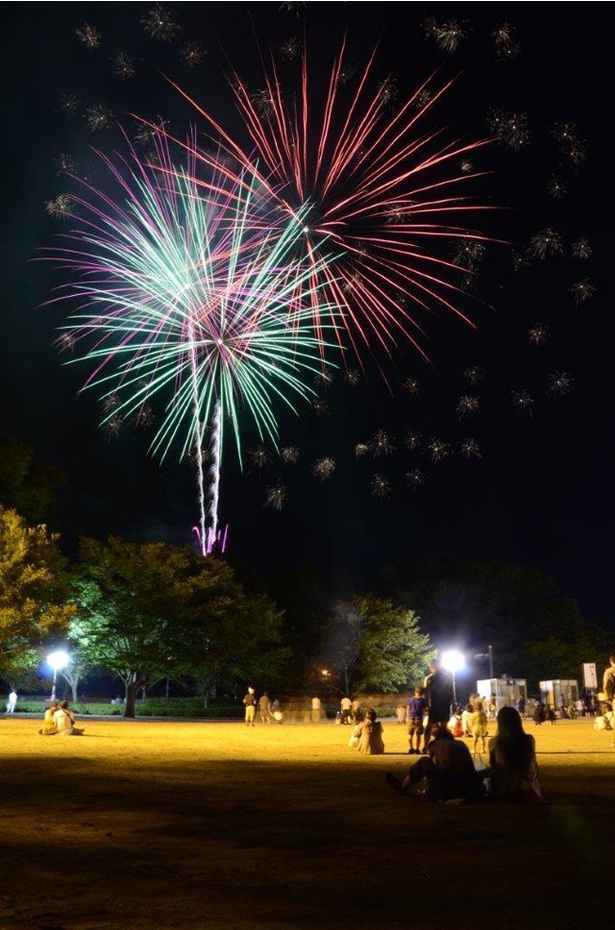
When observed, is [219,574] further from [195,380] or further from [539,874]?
[539,874]

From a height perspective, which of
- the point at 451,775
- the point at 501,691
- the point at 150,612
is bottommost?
the point at 451,775

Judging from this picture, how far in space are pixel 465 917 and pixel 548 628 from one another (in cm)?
9358

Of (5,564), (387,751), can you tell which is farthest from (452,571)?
(387,751)

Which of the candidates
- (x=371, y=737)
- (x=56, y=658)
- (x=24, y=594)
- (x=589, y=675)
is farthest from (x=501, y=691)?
(x=371, y=737)

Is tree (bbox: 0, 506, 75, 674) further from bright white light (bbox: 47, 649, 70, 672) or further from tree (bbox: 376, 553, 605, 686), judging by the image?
tree (bbox: 376, 553, 605, 686)

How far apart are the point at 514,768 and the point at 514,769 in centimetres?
1

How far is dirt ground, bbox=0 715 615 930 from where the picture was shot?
195 inches

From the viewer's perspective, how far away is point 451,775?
9.96 meters

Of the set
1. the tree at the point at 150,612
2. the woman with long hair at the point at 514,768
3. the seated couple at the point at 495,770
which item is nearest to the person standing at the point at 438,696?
the seated couple at the point at 495,770

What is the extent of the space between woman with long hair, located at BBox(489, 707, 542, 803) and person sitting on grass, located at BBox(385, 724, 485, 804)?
24cm

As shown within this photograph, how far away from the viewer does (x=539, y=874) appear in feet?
19.4

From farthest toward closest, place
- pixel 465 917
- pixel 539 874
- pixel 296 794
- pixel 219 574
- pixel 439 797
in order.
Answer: pixel 219 574 < pixel 296 794 < pixel 439 797 < pixel 539 874 < pixel 465 917

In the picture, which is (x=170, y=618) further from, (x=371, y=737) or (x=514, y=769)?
(x=514, y=769)

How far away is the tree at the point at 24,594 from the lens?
1513 inches
